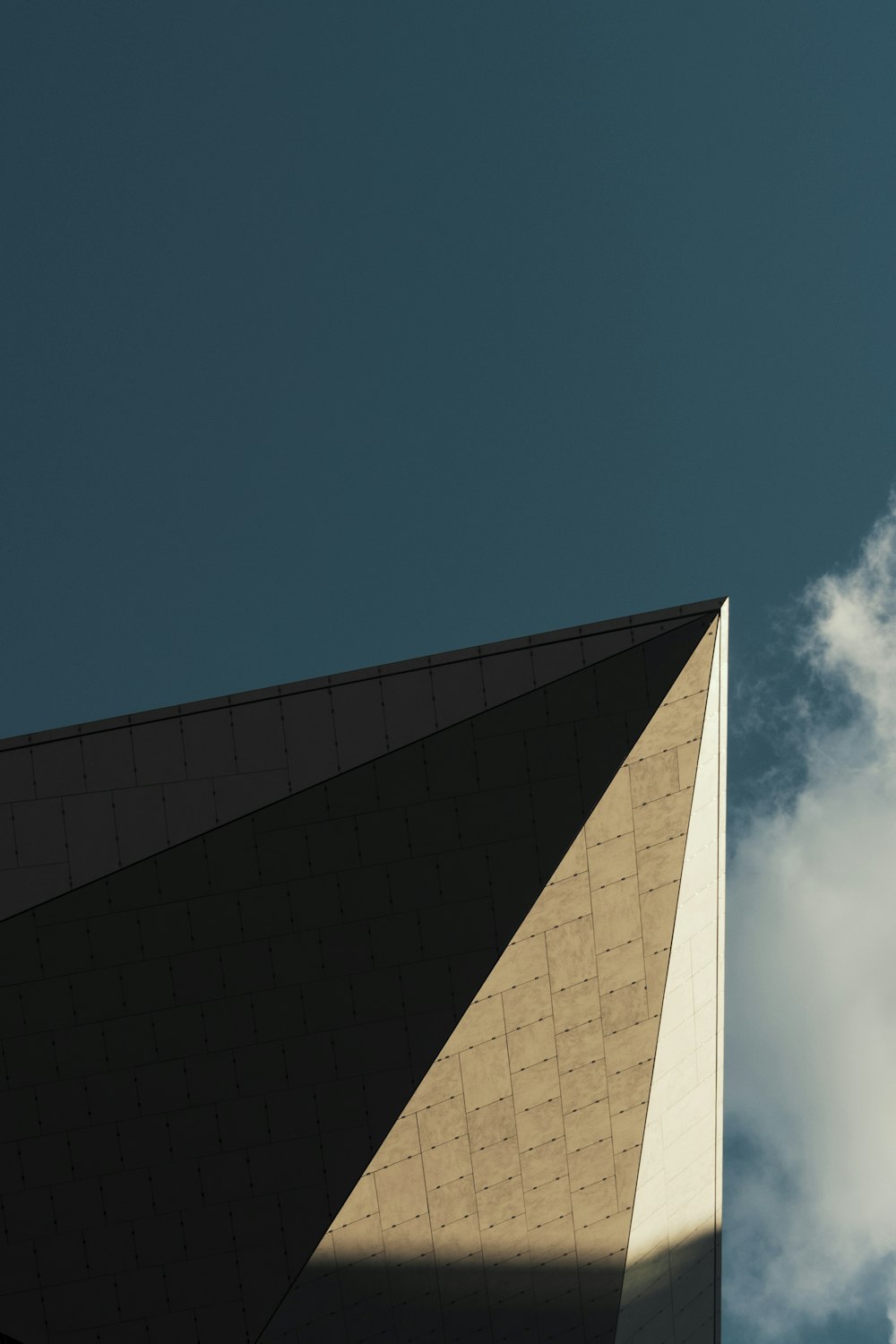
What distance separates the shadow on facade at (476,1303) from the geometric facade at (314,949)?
36 cm

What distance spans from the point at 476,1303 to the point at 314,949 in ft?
45.5

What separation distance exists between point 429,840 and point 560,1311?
1789cm

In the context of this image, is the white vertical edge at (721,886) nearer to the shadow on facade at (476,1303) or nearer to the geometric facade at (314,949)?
the geometric facade at (314,949)

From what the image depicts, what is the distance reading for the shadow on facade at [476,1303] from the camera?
35.1m

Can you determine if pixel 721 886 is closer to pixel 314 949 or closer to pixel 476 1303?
pixel 314 949

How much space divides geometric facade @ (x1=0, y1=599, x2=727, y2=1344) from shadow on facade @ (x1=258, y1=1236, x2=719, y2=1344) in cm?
36

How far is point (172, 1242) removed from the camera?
34281 millimetres

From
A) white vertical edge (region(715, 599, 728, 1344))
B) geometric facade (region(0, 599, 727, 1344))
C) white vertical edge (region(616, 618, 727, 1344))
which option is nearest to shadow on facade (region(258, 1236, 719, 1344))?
white vertical edge (region(616, 618, 727, 1344))

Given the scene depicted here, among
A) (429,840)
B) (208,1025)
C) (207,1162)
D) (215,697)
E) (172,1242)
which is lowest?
(172,1242)

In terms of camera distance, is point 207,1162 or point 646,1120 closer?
point 207,1162

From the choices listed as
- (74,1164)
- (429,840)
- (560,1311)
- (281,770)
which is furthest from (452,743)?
(560,1311)

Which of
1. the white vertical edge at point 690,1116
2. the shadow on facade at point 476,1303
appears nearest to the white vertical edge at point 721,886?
the white vertical edge at point 690,1116

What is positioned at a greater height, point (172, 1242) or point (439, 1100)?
point (439, 1100)

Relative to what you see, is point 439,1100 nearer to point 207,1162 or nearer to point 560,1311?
point 207,1162
